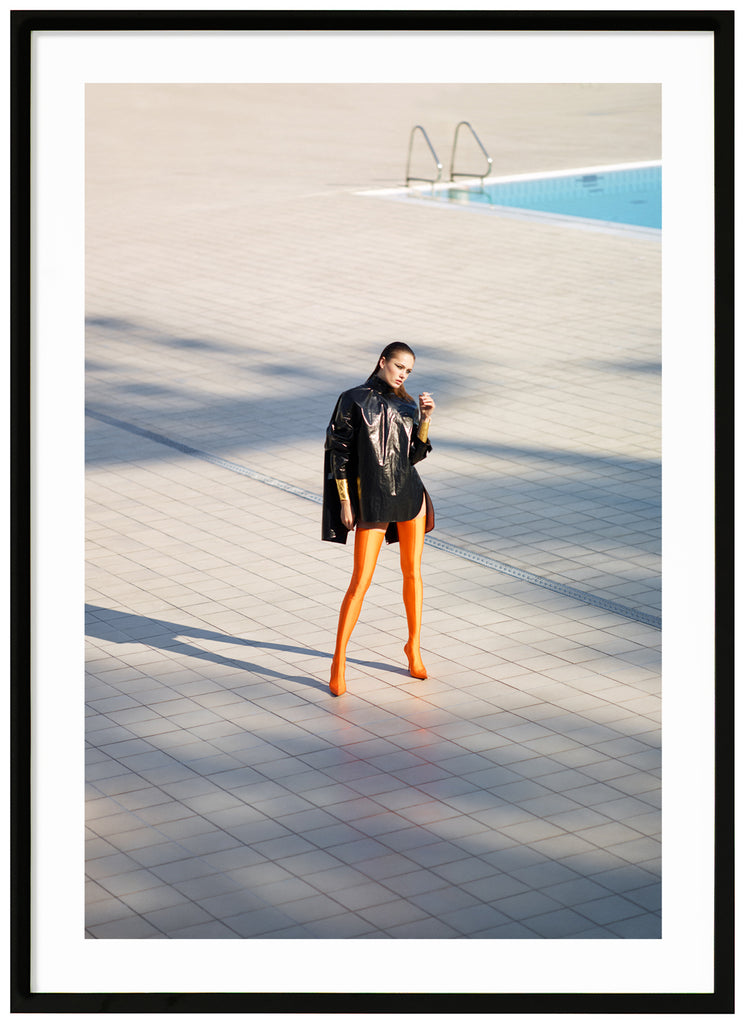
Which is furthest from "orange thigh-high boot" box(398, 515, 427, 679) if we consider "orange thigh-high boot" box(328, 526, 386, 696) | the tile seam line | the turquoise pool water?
the turquoise pool water

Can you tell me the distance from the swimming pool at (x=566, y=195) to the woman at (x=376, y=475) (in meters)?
13.1

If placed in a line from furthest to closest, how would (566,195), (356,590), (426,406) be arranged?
(566,195) < (356,590) < (426,406)

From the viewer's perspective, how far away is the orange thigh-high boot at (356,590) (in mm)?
6496

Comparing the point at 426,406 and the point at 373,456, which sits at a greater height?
the point at 426,406

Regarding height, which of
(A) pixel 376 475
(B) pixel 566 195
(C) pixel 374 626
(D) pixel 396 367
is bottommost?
(C) pixel 374 626

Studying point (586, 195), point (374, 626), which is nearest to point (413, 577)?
point (374, 626)

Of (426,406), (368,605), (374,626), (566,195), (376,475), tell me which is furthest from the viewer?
(566,195)

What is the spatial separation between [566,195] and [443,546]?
14.1 meters

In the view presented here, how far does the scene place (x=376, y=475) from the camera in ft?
20.8

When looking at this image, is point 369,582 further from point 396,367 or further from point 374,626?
point 396,367

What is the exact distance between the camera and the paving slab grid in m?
5.14

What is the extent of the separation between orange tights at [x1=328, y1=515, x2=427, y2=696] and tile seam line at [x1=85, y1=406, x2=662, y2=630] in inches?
51.6
